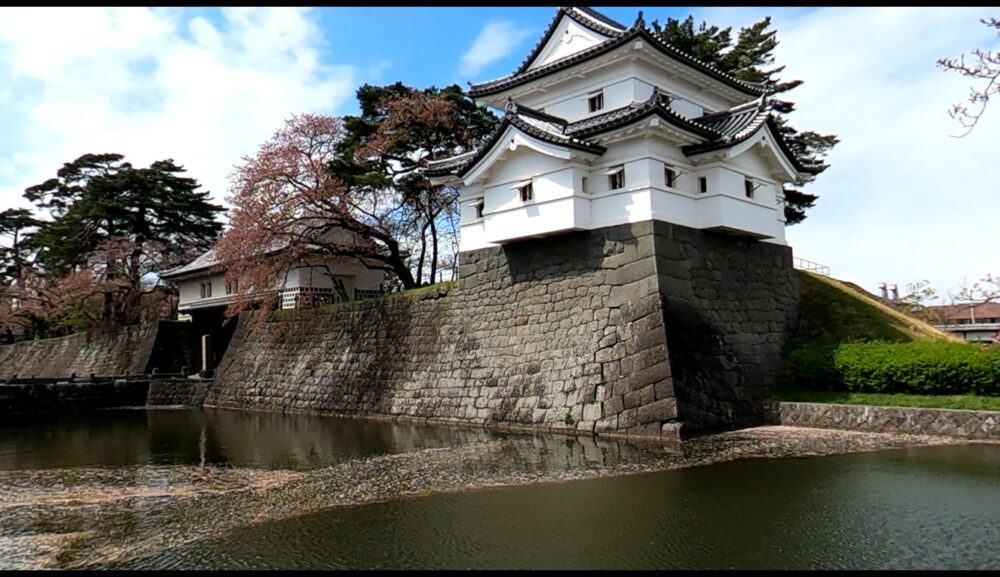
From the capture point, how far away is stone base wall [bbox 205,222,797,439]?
12461 mm

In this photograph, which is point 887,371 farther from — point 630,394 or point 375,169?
point 375,169

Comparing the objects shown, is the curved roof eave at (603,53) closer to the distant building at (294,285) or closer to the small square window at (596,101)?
the small square window at (596,101)

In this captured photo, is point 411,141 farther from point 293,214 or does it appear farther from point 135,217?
→ point 135,217

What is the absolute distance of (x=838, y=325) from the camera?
602 inches

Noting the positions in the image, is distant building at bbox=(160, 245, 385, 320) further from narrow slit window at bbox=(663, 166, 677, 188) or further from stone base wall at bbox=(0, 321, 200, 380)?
narrow slit window at bbox=(663, 166, 677, 188)

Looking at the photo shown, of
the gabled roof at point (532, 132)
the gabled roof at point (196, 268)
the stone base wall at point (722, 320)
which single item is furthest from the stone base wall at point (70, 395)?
the stone base wall at point (722, 320)

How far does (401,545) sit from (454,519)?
36.3 inches

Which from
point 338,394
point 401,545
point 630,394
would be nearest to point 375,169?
point 338,394

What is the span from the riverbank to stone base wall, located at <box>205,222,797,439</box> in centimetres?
98

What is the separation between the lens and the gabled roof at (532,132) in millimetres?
13758

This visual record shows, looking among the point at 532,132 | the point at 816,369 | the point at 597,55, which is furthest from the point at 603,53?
the point at 816,369

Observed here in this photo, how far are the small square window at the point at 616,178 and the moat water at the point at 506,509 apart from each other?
17.8 feet

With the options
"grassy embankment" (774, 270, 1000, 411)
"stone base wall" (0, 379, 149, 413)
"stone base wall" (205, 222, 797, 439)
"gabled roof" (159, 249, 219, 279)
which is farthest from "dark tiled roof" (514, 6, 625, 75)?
"stone base wall" (0, 379, 149, 413)

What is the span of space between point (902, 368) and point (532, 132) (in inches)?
332
